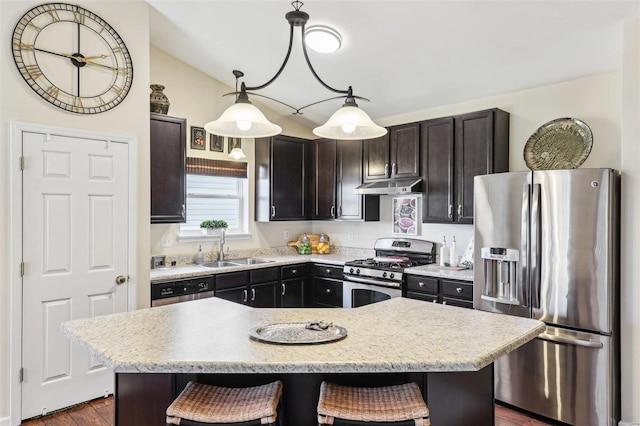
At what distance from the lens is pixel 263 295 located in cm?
434

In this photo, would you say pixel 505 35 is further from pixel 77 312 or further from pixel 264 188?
pixel 77 312

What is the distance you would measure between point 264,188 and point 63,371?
2.63 meters

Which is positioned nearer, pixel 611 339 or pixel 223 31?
pixel 611 339

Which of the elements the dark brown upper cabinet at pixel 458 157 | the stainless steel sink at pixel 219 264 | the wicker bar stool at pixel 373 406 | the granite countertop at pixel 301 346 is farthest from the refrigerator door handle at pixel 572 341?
the stainless steel sink at pixel 219 264

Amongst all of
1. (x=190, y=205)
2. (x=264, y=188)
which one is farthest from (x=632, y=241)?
(x=190, y=205)

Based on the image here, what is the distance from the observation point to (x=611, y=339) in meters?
2.72

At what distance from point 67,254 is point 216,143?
2031 mm

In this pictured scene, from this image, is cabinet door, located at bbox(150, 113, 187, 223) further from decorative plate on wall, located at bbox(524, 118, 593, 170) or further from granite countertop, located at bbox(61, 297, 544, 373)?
decorative plate on wall, located at bbox(524, 118, 593, 170)

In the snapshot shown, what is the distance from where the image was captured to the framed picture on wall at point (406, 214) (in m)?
4.54

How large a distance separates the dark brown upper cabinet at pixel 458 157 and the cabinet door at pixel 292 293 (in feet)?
5.19

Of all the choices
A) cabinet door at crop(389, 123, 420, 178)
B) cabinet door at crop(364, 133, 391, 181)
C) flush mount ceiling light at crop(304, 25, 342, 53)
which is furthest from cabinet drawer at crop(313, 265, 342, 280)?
flush mount ceiling light at crop(304, 25, 342, 53)

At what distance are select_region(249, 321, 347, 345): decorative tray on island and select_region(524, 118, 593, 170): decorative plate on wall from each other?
8.73ft

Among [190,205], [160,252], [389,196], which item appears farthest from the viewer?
[389,196]

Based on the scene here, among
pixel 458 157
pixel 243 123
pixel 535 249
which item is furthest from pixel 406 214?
pixel 243 123
